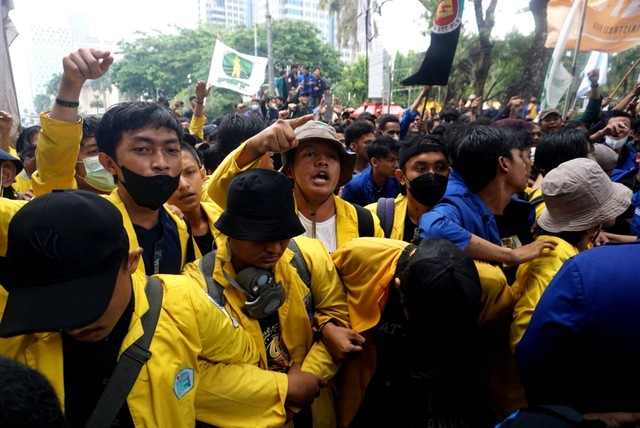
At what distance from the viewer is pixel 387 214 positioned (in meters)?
2.93

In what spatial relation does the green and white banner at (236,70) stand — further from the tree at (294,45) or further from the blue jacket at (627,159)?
the tree at (294,45)

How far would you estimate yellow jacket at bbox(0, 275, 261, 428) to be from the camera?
1176 mm

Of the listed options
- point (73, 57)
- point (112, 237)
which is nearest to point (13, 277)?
point (112, 237)

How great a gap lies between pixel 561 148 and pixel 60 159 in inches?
124

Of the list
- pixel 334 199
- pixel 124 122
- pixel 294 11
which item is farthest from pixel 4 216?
pixel 294 11

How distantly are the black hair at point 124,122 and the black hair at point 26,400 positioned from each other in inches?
56.9

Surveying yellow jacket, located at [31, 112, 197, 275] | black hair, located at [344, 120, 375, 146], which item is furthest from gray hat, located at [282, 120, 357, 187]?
black hair, located at [344, 120, 375, 146]

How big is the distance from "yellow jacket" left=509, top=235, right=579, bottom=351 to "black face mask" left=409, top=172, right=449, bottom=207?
0.88 metres

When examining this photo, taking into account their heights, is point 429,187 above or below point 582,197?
below

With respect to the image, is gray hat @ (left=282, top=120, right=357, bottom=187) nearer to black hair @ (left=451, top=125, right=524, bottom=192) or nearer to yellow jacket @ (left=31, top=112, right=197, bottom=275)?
black hair @ (left=451, top=125, right=524, bottom=192)

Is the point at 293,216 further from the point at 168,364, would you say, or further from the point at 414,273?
the point at 168,364

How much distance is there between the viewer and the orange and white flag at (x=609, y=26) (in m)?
5.83

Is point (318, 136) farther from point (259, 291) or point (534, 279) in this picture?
point (534, 279)

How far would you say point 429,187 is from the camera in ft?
9.10
